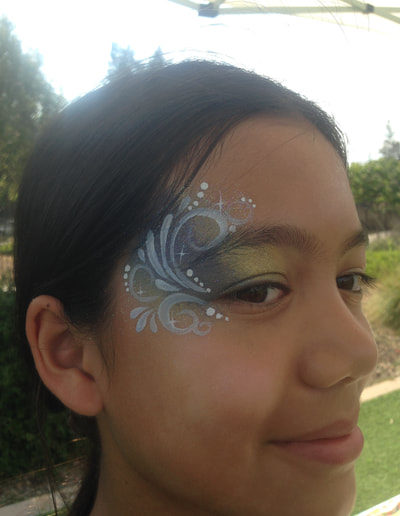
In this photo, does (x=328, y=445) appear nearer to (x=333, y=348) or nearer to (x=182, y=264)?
(x=333, y=348)

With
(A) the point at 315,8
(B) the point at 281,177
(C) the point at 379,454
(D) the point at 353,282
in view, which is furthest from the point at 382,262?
(B) the point at 281,177

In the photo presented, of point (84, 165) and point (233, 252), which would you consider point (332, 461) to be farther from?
point (84, 165)

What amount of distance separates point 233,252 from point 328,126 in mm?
454

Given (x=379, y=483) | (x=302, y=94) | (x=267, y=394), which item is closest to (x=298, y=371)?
(x=267, y=394)

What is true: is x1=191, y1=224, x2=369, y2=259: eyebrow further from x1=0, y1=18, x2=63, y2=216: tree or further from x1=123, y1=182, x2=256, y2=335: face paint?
x1=0, y1=18, x2=63, y2=216: tree

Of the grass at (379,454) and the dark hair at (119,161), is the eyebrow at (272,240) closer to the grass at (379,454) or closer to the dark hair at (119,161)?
the dark hair at (119,161)

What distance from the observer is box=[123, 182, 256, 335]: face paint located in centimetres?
87

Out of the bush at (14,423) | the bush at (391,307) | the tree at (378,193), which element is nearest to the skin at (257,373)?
the bush at (14,423)

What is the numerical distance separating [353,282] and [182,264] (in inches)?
15.8

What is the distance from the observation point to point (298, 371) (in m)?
0.82

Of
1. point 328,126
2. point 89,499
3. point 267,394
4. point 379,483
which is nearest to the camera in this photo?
point 267,394

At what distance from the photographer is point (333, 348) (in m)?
0.83

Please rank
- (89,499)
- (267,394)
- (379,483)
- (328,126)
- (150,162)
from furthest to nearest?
(379,483)
(89,499)
(328,126)
(150,162)
(267,394)

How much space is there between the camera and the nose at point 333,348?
81cm
